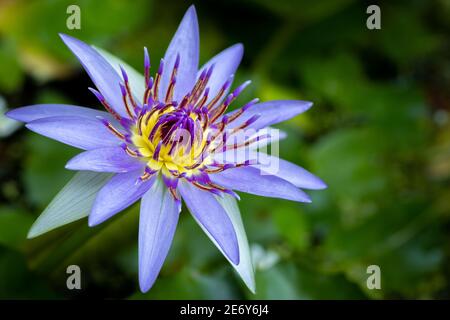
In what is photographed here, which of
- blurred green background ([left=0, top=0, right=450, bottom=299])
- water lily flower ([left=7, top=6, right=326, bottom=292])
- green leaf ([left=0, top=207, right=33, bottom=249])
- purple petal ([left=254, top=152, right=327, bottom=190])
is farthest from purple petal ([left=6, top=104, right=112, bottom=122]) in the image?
green leaf ([left=0, top=207, right=33, bottom=249])


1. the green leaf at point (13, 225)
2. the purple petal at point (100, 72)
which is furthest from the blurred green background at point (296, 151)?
the purple petal at point (100, 72)

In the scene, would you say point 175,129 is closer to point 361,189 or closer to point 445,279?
point 361,189

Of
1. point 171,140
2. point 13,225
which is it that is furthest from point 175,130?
point 13,225

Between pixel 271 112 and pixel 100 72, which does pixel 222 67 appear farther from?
pixel 100 72

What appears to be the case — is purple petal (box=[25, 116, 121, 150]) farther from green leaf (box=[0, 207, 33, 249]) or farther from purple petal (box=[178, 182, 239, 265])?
green leaf (box=[0, 207, 33, 249])

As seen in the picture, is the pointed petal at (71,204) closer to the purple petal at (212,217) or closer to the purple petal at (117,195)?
the purple petal at (117,195)

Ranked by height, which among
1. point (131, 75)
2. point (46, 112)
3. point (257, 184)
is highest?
point (131, 75)
